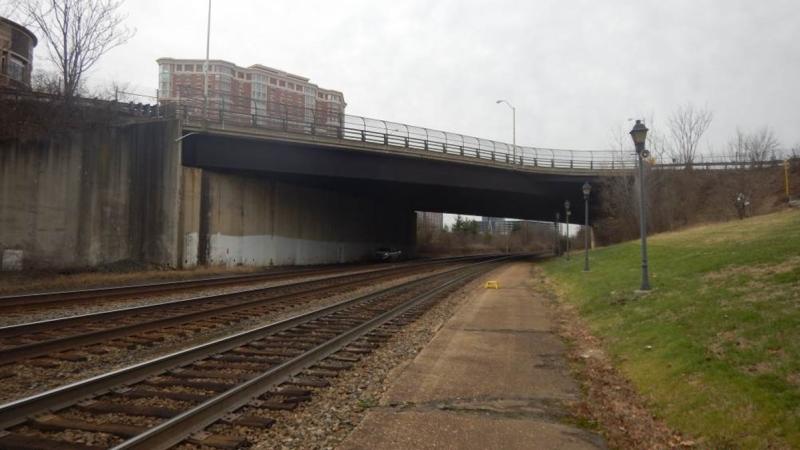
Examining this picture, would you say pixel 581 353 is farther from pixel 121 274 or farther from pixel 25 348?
pixel 121 274

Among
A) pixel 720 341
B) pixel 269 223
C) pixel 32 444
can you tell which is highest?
pixel 269 223

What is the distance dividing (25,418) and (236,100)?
91.7 ft

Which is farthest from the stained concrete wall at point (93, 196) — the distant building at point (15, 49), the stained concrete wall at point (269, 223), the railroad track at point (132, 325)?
the distant building at point (15, 49)

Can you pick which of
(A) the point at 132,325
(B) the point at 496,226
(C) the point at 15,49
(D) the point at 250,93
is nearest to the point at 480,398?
(A) the point at 132,325

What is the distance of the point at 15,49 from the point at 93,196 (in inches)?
866

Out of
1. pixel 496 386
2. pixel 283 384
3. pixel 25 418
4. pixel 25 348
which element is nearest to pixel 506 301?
pixel 496 386

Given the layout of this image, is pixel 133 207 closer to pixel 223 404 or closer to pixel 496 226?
pixel 223 404

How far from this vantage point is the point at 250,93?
88.8 m

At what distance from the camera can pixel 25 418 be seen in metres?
5.20

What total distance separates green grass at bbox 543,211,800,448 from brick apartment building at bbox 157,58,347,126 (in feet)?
70.3

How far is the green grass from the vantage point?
5.09 metres

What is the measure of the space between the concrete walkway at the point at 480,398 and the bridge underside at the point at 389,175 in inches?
840

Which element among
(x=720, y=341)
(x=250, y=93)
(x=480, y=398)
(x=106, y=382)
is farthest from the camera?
(x=250, y=93)

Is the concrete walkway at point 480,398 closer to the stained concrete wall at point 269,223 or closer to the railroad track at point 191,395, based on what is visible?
the railroad track at point 191,395
